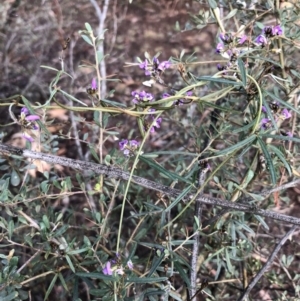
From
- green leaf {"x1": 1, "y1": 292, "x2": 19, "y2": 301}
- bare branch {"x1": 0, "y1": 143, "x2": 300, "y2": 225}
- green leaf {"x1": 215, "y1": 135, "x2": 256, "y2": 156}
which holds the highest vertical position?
green leaf {"x1": 215, "y1": 135, "x2": 256, "y2": 156}

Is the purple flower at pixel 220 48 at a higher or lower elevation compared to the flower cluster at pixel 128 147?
higher

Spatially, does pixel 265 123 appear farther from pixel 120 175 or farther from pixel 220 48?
pixel 120 175

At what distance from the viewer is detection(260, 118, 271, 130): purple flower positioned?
3.31 ft

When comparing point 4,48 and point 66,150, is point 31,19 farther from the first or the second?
point 66,150

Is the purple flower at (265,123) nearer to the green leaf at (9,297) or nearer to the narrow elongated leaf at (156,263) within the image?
the narrow elongated leaf at (156,263)

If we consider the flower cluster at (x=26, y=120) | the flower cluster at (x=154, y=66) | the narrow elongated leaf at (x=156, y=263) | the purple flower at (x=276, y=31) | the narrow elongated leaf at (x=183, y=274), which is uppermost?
the purple flower at (x=276, y=31)

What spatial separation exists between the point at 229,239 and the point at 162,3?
192 centimetres

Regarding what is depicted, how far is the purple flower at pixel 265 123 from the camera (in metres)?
1.01

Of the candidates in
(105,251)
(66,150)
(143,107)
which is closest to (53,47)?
(66,150)

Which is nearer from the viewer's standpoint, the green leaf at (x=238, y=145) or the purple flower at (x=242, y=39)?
the green leaf at (x=238, y=145)

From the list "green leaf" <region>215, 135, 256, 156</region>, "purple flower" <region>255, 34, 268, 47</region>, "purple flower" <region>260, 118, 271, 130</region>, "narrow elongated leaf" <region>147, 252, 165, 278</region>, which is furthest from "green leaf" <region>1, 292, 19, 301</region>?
"purple flower" <region>255, 34, 268, 47</region>

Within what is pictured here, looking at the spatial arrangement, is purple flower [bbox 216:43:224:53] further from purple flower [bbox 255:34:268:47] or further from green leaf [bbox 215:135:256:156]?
green leaf [bbox 215:135:256:156]

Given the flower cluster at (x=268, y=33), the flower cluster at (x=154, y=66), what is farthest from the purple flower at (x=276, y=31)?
the flower cluster at (x=154, y=66)

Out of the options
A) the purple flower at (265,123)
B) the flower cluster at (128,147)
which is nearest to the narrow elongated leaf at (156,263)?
the flower cluster at (128,147)
